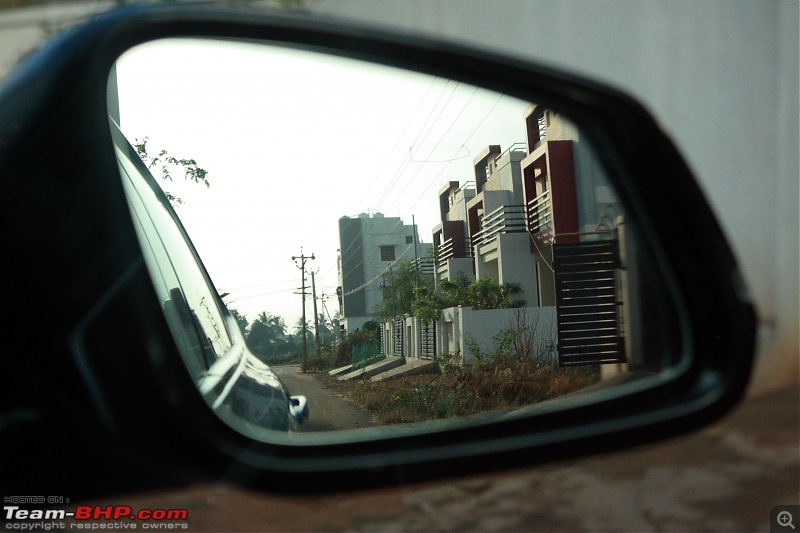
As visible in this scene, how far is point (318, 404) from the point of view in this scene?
3.88ft

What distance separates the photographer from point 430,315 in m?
1.50

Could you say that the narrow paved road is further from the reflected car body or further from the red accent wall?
the red accent wall

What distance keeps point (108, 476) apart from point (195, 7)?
640mm

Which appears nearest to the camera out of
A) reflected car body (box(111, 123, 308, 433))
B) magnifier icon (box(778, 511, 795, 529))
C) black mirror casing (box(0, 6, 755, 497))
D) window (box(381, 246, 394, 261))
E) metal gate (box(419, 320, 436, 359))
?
black mirror casing (box(0, 6, 755, 497))

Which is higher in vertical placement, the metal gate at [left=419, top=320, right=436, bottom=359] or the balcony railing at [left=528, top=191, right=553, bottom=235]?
the balcony railing at [left=528, top=191, right=553, bottom=235]

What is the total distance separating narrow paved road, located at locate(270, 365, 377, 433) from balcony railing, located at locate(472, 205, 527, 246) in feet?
1.24

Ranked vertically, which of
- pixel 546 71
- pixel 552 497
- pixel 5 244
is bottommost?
pixel 552 497

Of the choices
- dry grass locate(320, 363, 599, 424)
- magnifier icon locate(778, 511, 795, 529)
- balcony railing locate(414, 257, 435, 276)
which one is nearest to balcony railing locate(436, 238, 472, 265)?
balcony railing locate(414, 257, 435, 276)

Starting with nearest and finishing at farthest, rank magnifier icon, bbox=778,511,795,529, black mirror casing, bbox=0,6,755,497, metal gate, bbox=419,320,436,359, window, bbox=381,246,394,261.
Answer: black mirror casing, bbox=0,6,755,497, window, bbox=381,246,394,261, metal gate, bbox=419,320,436,359, magnifier icon, bbox=778,511,795,529

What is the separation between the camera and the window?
4.42 ft

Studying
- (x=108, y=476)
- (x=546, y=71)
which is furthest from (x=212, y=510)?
(x=546, y=71)

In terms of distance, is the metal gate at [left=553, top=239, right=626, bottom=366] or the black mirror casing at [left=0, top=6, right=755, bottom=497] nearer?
the black mirror casing at [left=0, top=6, right=755, bottom=497]

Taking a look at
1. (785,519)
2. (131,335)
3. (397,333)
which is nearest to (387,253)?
(397,333)

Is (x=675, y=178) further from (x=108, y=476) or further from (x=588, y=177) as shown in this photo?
(x=108, y=476)
